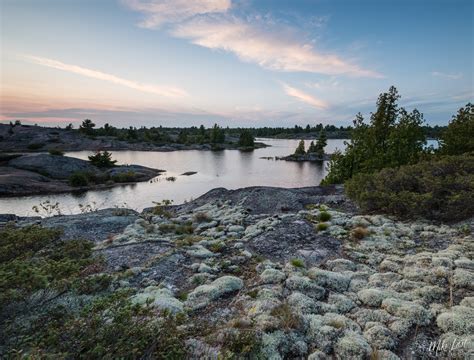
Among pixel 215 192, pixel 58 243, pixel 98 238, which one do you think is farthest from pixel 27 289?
pixel 215 192

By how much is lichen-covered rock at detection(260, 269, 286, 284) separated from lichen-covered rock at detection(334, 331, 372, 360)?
2833 mm

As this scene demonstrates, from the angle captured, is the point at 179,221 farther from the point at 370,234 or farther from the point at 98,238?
the point at 370,234

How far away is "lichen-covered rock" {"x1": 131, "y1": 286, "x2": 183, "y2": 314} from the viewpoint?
6.67m

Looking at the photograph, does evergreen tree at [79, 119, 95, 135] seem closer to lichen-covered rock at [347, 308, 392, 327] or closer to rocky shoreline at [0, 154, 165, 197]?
rocky shoreline at [0, 154, 165, 197]

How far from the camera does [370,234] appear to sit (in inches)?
460

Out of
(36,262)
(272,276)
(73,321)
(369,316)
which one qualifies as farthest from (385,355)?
(36,262)

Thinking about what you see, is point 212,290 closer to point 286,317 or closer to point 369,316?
point 286,317

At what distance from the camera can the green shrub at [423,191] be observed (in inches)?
480

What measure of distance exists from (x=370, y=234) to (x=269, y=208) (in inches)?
297

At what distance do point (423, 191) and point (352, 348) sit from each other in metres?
11.6

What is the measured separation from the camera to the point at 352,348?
5266 mm

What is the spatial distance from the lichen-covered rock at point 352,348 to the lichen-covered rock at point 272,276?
2833mm

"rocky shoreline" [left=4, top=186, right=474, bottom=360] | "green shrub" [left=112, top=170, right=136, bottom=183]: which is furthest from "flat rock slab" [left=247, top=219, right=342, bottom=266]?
"green shrub" [left=112, top=170, right=136, bottom=183]

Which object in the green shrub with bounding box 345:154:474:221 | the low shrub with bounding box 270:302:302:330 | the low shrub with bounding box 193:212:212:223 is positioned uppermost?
the green shrub with bounding box 345:154:474:221
